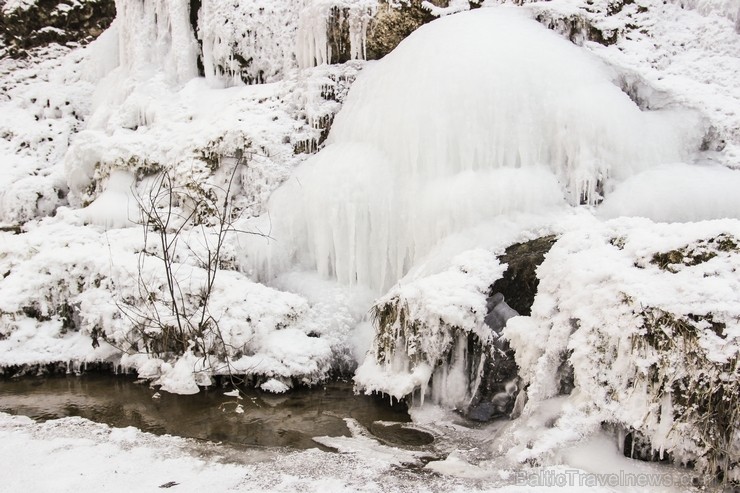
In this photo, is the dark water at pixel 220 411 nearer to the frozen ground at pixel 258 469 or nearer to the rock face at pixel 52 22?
the frozen ground at pixel 258 469

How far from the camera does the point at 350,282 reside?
20.7 ft

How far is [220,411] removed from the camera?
15.3ft

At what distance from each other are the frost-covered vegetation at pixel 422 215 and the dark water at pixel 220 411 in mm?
290

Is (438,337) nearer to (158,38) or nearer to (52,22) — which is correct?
(158,38)

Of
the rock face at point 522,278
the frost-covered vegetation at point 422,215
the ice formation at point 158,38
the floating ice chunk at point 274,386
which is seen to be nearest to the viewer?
the frost-covered vegetation at point 422,215

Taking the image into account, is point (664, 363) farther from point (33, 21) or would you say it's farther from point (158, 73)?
point (33, 21)

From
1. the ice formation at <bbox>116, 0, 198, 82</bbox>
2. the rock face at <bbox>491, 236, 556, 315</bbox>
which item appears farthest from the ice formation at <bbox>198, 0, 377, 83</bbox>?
the rock face at <bbox>491, 236, 556, 315</bbox>

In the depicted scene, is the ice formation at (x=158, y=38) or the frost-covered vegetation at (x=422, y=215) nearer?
the frost-covered vegetation at (x=422, y=215)

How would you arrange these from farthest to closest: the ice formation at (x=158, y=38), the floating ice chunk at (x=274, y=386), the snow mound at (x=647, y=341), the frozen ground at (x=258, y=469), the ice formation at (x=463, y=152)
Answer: the ice formation at (x=158, y=38) < the ice formation at (x=463, y=152) < the floating ice chunk at (x=274, y=386) < the frozen ground at (x=258, y=469) < the snow mound at (x=647, y=341)

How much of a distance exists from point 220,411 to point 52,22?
1248 centimetres

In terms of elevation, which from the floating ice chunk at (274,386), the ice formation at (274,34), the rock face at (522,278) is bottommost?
the floating ice chunk at (274,386)

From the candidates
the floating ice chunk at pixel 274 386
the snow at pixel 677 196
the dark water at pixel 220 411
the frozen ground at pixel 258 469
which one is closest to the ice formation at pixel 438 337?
the dark water at pixel 220 411

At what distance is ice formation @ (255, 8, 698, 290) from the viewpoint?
5.79 metres

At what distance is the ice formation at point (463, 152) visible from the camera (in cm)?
579
